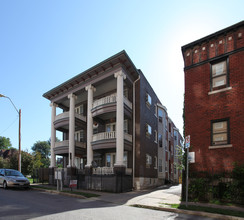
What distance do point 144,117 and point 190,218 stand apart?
1425 centimetres

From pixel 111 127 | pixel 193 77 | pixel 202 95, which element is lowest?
pixel 111 127

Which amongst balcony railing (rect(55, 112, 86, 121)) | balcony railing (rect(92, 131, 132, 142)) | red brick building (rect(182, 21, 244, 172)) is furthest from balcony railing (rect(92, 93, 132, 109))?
red brick building (rect(182, 21, 244, 172))

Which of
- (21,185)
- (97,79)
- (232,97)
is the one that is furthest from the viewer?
(97,79)

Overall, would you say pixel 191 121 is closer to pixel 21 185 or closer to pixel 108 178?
pixel 108 178

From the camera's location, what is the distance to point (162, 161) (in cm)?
2914

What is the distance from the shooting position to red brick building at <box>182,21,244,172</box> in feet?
37.4

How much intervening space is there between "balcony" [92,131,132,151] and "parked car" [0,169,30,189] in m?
6.25

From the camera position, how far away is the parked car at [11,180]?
1658cm

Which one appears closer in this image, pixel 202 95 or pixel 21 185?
pixel 202 95

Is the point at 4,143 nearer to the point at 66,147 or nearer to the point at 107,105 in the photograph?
the point at 66,147

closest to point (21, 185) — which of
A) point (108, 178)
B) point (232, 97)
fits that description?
point (108, 178)

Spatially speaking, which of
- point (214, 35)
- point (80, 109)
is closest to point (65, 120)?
point (80, 109)

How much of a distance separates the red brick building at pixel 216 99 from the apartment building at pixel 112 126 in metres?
6.75

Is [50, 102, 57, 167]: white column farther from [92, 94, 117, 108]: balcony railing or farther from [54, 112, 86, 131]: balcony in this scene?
[92, 94, 117, 108]: balcony railing
